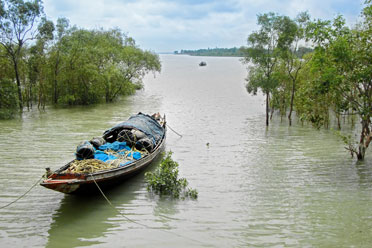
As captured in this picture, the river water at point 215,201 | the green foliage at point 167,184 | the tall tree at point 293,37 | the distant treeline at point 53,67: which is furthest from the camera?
the distant treeline at point 53,67

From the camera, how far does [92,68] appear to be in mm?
35125

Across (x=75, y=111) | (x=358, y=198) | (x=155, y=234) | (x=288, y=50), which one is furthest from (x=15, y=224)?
(x=75, y=111)

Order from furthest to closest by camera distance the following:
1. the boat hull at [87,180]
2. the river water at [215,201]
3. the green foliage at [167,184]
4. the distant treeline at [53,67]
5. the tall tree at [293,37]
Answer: the distant treeline at [53,67]
the tall tree at [293,37]
the green foliage at [167,184]
the boat hull at [87,180]
the river water at [215,201]

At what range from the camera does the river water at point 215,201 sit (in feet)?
28.1

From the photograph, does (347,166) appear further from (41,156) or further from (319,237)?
(41,156)

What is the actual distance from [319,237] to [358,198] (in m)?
3.46

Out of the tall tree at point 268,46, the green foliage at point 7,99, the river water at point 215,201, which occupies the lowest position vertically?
the river water at point 215,201

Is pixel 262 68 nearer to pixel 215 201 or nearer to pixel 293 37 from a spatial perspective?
pixel 293 37

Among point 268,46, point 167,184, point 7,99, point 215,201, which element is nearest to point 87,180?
point 167,184

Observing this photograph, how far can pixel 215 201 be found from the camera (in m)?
11.0

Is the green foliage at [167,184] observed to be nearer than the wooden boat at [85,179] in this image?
No

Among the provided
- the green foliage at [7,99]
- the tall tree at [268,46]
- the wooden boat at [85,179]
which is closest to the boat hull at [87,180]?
the wooden boat at [85,179]

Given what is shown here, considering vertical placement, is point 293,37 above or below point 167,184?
above

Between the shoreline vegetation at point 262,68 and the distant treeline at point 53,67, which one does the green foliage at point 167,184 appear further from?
the distant treeline at point 53,67
